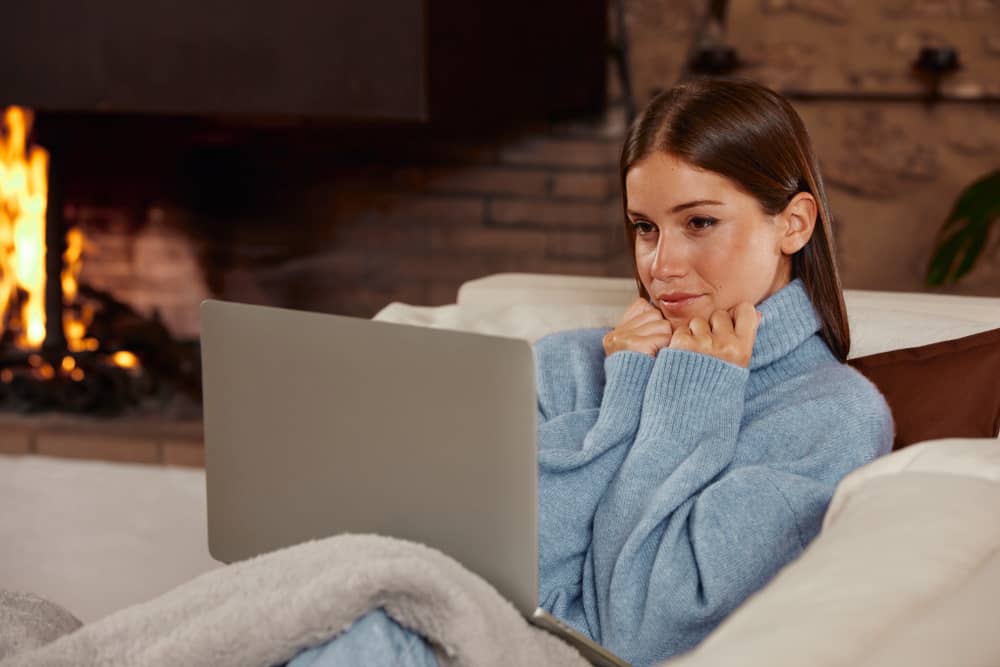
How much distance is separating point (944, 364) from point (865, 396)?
0.17 meters

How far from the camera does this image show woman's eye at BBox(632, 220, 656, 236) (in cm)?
137

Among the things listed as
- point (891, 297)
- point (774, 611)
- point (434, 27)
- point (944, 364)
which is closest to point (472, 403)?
point (774, 611)

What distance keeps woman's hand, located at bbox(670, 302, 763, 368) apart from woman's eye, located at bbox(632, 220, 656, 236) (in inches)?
4.3

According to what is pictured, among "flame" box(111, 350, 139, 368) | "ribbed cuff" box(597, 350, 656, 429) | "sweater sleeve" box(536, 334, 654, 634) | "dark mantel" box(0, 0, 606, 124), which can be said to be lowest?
"flame" box(111, 350, 139, 368)

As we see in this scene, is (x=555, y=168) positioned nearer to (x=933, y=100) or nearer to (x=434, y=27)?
(x=434, y=27)

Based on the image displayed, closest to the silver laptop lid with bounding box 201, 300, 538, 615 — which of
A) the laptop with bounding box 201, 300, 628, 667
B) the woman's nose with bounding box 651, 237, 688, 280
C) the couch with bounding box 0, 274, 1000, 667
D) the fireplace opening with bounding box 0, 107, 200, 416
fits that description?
the laptop with bounding box 201, 300, 628, 667

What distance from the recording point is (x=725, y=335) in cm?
132

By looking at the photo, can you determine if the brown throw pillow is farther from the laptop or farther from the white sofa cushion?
the laptop

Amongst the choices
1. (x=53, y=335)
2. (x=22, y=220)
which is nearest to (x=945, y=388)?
(x=53, y=335)

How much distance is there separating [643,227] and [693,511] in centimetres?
34

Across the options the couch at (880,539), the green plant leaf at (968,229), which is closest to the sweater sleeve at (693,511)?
the couch at (880,539)

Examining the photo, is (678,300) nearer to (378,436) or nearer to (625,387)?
(625,387)

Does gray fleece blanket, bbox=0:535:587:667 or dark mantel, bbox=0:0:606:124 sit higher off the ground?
dark mantel, bbox=0:0:606:124

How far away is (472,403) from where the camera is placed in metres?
0.94
